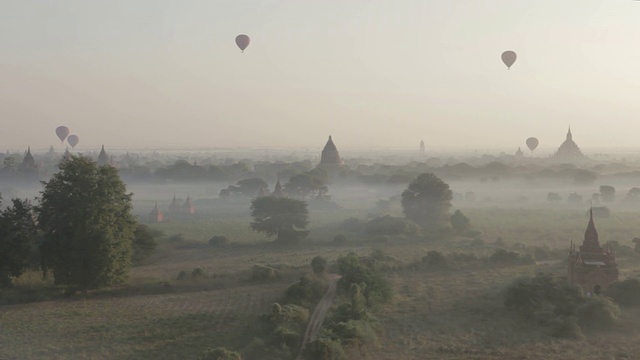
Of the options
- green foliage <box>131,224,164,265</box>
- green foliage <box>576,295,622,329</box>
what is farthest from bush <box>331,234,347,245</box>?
green foliage <box>576,295,622,329</box>

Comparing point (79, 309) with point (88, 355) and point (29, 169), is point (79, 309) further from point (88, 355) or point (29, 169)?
point (29, 169)

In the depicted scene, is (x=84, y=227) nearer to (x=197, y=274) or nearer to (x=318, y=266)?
(x=197, y=274)

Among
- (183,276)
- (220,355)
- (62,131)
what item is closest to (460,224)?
(183,276)

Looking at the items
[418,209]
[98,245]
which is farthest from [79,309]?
[418,209]

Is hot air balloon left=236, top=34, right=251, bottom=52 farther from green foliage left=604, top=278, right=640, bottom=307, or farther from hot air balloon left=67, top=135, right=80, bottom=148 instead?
hot air balloon left=67, top=135, right=80, bottom=148

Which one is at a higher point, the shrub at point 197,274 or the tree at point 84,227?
the tree at point 84,227

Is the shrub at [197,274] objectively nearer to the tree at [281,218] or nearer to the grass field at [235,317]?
the grass field at [235,317]

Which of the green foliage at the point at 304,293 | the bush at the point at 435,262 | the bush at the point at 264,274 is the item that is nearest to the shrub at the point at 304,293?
the green foliage at the point at 304,293
